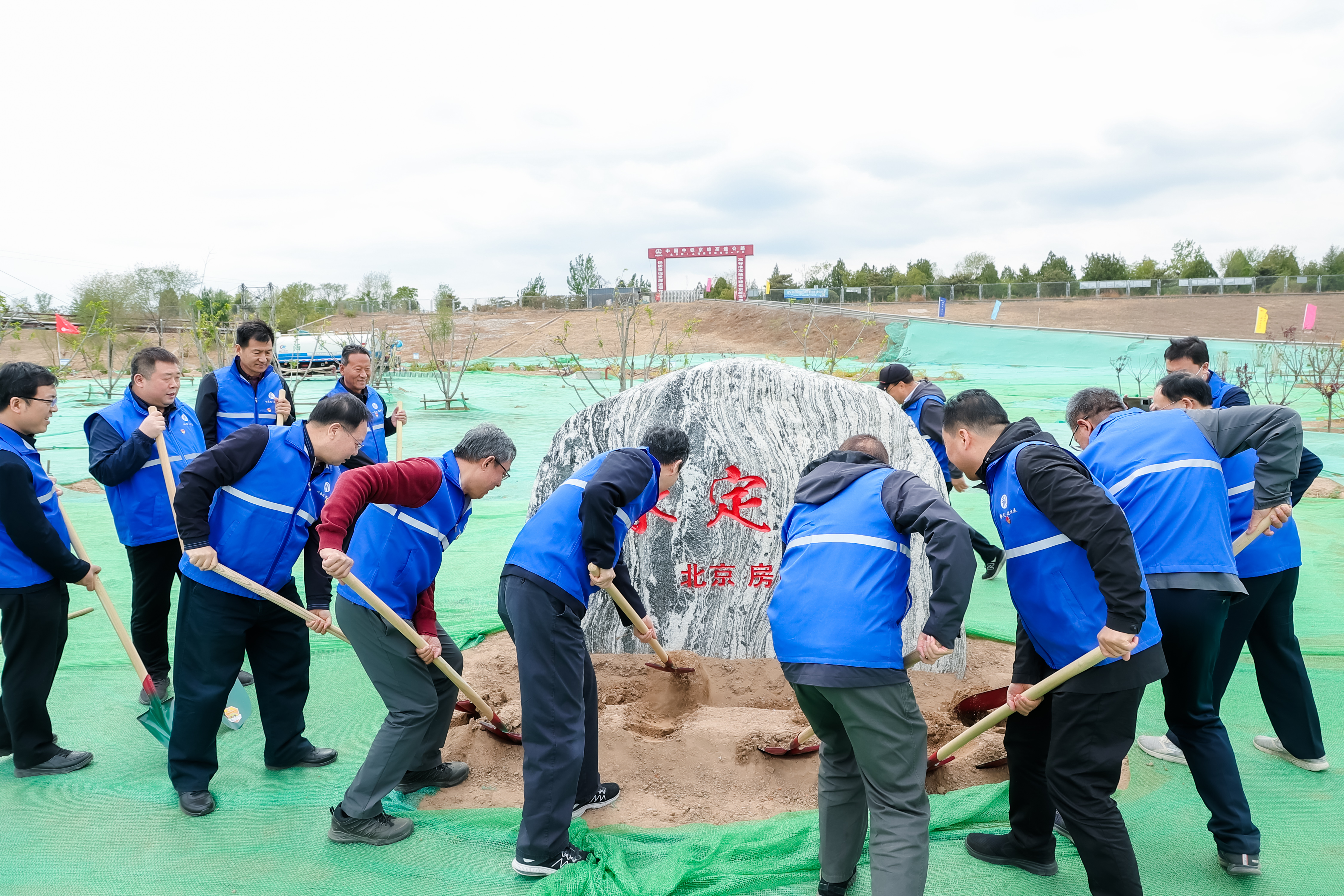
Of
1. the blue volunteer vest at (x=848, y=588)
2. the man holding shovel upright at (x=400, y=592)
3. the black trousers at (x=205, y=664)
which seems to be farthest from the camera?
the black trousers at (x=205, y=664)

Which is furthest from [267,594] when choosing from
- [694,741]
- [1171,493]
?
[1171,493]

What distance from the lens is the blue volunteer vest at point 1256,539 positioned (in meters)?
3.00

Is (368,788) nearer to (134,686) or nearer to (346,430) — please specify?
(346,430)

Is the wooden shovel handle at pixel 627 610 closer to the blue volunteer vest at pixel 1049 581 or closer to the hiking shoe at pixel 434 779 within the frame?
the hiking shoe at pixel 434 779

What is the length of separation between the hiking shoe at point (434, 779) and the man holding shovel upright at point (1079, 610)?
2.06 metres

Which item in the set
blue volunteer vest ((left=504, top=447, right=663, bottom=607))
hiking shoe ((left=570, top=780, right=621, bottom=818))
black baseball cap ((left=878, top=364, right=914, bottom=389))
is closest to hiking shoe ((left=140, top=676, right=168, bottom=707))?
hiking shoe ((left=570, top=780, right=621, bottom=818))

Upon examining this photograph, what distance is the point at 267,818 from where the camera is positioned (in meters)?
2.92

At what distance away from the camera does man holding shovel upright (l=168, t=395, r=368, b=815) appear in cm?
286

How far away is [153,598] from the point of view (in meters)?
3.81

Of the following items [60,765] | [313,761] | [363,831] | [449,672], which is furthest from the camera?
[313,761]

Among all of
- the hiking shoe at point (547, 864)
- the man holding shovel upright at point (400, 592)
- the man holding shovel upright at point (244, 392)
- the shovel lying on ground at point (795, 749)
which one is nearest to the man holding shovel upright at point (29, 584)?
the man holding shovel upright at point (244, 392)

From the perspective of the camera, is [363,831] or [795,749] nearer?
[363,831]

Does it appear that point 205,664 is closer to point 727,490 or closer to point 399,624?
point 399,624

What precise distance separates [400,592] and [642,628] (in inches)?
39.8
